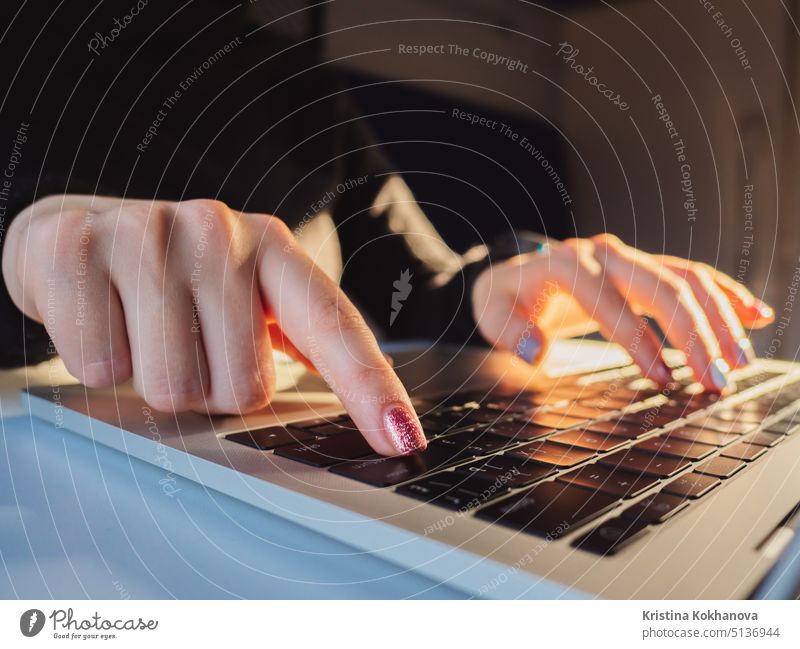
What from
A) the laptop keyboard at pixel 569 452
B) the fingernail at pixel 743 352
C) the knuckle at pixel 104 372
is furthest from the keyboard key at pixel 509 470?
the fingernail at pixel 743 352

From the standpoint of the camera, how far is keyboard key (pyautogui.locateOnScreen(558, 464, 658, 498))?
0.22 m

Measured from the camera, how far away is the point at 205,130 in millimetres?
727

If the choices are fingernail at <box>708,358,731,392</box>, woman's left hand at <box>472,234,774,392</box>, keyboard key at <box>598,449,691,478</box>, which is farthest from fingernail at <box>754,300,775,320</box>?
keyboard key at <box>598,449,691,478</box>

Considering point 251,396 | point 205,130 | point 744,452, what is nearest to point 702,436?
point 744,452

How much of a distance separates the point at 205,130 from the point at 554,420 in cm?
57

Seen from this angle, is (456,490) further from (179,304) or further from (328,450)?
(179,304)

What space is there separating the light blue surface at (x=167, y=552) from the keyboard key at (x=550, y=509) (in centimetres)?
3

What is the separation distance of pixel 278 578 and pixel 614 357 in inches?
17.8

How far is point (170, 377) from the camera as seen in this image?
0.33 metres

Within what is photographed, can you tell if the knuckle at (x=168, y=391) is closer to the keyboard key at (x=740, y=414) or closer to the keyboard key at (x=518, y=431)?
the keyboard key at (x=518, y=431)

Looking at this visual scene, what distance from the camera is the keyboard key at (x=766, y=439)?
0.30 m

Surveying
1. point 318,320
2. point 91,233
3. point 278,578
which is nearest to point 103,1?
point 91,233

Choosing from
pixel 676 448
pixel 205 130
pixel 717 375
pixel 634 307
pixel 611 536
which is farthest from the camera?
A: pixel 205 130
